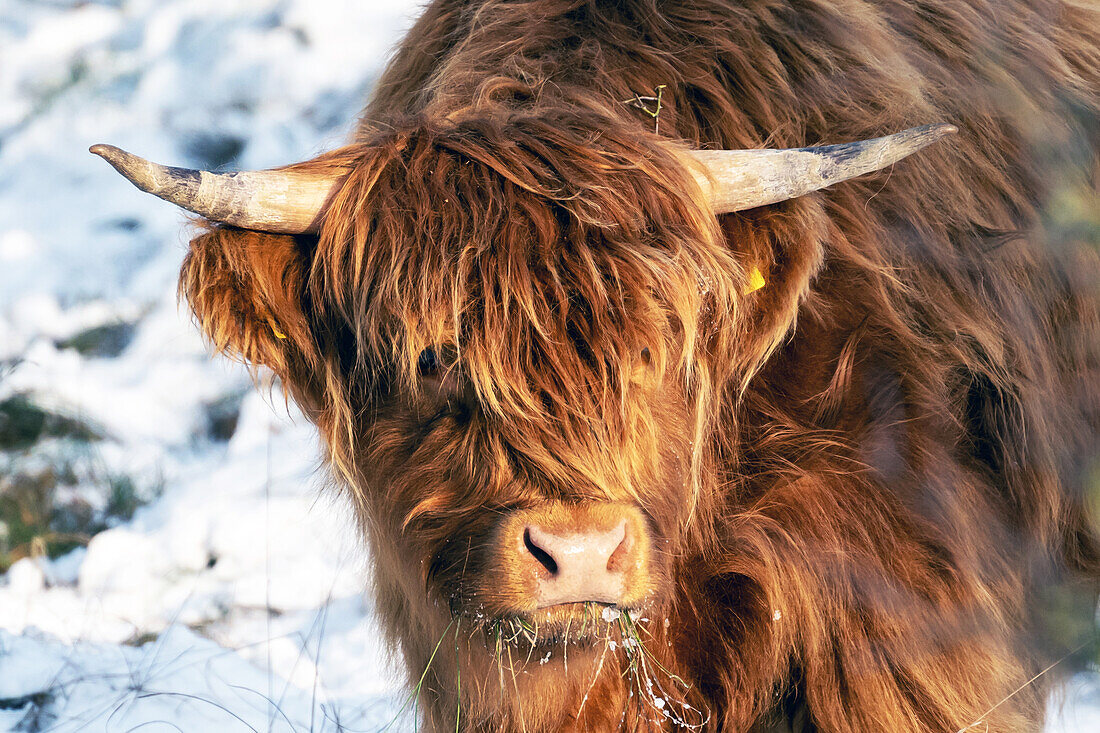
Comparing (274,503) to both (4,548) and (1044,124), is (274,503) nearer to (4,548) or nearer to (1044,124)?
(4,548)

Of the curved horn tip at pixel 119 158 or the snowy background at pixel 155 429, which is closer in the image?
the curved horn tip at pixel 119 158

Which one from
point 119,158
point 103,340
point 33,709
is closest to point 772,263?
point 119,158

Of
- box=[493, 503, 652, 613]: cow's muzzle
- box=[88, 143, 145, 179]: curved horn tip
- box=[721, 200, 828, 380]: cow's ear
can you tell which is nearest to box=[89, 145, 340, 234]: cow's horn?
box=[88, 143, 145, 179]: curved horn tip

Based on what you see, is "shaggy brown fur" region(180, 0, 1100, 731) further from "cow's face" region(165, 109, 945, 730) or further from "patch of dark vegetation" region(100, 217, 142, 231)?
"patch of dark vegetation" region(100, 217, 142, 231)

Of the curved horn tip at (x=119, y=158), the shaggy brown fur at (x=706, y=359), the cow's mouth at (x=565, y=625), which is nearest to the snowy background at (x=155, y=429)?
the shaggy brown fur at (x=706, y=359)

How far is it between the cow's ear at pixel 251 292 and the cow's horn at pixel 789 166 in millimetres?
763

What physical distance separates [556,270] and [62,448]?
2988 millimetres

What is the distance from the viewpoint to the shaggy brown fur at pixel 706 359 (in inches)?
71.4

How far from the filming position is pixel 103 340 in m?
4.45

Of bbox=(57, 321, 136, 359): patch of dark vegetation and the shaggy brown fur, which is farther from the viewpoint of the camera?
bbox=(57, 321, 136, 359): patch of dark vegetation

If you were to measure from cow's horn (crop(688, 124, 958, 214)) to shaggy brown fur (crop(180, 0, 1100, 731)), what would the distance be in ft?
0.22

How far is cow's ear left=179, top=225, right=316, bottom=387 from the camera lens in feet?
5.99

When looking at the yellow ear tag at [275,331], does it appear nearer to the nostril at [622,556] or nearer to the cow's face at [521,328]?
the cow's face at [521,328]

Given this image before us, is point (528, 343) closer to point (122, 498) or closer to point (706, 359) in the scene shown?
point (706, 359)
